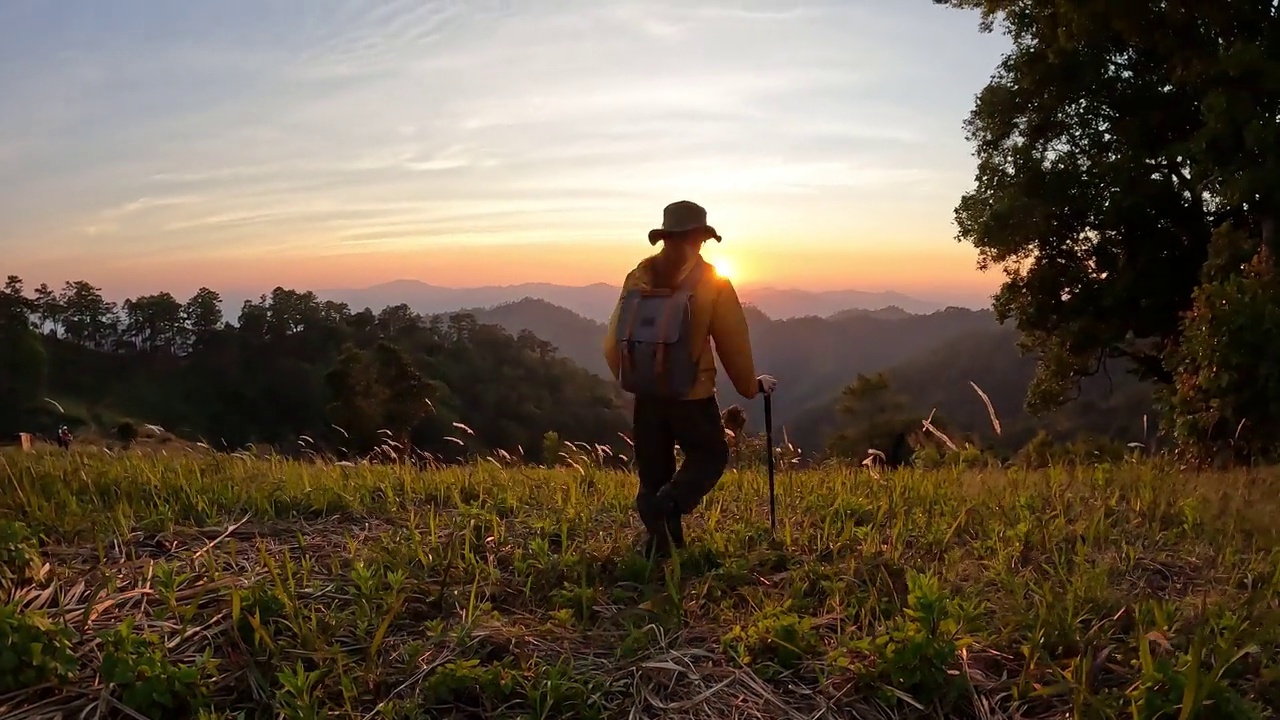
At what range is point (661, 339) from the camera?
182 inches

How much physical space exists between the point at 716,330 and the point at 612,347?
0.65m

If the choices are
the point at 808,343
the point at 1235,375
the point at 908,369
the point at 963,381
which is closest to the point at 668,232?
the point at 1235,375

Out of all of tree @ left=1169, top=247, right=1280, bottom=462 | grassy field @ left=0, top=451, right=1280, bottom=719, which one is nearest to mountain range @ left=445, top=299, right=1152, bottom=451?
tree @ left=1169, top=247, right=1280, bottom=462

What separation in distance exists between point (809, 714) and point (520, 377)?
296 ft

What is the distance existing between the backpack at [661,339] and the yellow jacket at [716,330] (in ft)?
0.16

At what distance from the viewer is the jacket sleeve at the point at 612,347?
4984 mm

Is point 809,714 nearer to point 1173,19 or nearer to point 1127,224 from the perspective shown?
point 1173,19

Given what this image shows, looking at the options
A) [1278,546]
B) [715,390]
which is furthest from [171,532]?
[1278,546]

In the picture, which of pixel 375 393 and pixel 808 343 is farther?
pixel 808 343

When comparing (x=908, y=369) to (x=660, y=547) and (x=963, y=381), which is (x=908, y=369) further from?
(x=660, y=547)

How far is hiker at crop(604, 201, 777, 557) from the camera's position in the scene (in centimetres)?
467

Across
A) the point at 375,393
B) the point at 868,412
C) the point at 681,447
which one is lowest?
the point at 868,412

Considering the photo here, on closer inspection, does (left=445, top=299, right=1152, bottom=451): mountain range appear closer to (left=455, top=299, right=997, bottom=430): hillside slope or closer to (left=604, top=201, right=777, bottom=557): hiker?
(left=455, top=299, right=997, bottom=430): hillside slope

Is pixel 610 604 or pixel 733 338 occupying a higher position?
pixel 733 338
